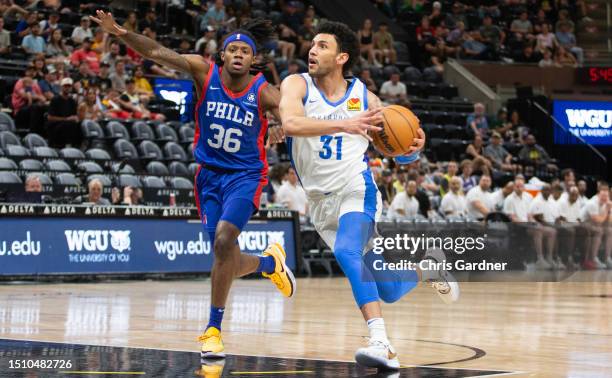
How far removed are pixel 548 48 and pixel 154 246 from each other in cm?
1685

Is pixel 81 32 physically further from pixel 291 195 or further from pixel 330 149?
pixel 330 149

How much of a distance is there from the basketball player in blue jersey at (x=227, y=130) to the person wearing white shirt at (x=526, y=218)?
13877 mm

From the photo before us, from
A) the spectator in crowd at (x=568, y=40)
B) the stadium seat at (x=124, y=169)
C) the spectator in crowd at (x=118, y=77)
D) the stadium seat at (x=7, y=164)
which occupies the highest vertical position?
the spectator in crowd at (x=568, y=40)

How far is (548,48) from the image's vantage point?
30.0 meters

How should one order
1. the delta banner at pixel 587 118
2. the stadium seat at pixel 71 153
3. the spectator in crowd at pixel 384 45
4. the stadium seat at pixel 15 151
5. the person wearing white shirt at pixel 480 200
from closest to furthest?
the stadium seat at pixel 15 151
the stadium seat at pixel 71 153
the person wearing white shirt at pixel 480 200
the spectator in crowd at pixel 384 45
the delta banner at pixel 587 118

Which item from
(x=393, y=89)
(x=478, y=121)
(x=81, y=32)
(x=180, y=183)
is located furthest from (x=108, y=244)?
(x=478, y=121)

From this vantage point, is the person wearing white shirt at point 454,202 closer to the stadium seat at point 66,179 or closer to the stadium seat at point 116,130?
the stadium seat at point 116,130

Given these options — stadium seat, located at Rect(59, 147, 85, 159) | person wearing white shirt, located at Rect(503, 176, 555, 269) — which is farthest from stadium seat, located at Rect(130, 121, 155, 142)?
person wearing white shirt, located at Rect(503, 176, 555, 269)

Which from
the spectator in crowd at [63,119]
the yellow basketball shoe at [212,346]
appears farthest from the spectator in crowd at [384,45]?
the yellow basketball shoe at [212,346]

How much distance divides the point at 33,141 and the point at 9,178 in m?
1.71

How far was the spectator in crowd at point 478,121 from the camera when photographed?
25484 millimetres

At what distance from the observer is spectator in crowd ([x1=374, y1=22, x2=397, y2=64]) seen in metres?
26.9

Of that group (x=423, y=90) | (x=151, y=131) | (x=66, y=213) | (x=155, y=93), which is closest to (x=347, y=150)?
(x=66, y=213)

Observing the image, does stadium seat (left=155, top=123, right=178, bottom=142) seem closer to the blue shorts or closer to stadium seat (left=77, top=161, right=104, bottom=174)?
stadium seat (left=77, top=161, right=104, bottom=174)
